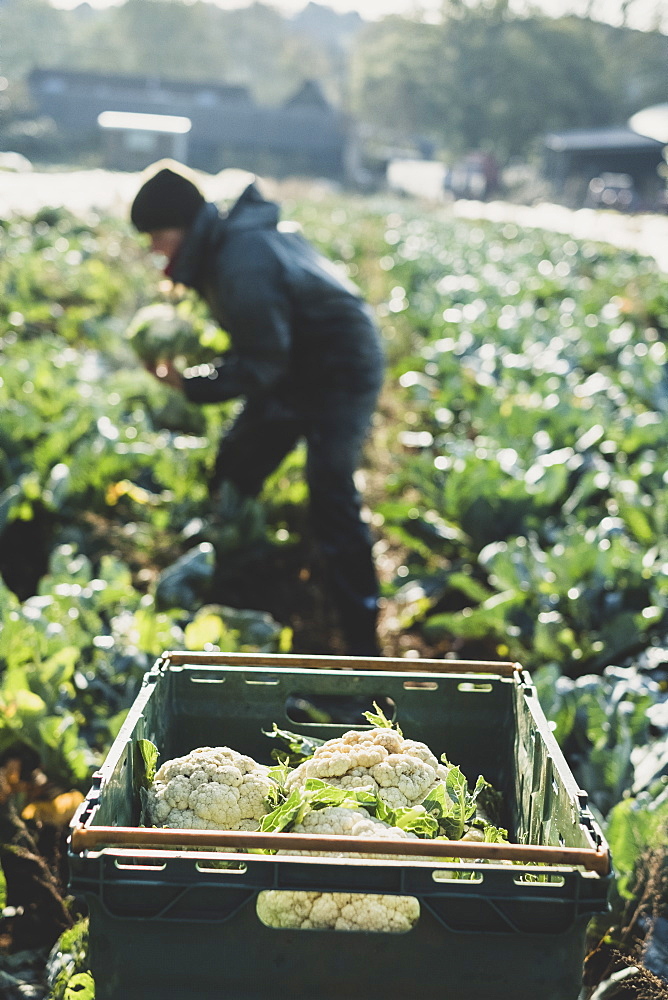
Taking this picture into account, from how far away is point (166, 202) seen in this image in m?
3.92

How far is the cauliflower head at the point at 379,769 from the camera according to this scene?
190 cm

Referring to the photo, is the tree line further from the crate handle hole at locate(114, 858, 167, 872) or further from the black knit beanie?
the crate handle hole at locate(114, 858, 167, 872)

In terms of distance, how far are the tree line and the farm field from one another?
50.7 m

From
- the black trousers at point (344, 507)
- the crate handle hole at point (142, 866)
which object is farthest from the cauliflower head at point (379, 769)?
the black trousers at point (344, 507)

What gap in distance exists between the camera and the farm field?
9.64 ft

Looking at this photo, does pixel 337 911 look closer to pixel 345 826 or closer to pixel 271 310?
pixel 345 826

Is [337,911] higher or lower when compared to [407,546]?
higher

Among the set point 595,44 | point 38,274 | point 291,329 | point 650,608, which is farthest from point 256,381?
point 595,44

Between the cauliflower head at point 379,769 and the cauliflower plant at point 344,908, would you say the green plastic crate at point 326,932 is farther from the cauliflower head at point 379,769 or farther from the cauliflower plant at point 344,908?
the cauliflower head at point 379,769

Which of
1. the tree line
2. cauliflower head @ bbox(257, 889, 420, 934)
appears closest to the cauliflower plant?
cauliflower head @ bbox(257, 889, 420, 934)

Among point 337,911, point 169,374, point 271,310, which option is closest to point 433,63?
point 169,374

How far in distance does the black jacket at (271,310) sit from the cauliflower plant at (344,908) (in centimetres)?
257

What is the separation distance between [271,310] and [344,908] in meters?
2.73

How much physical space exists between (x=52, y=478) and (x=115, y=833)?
357 centimetres
